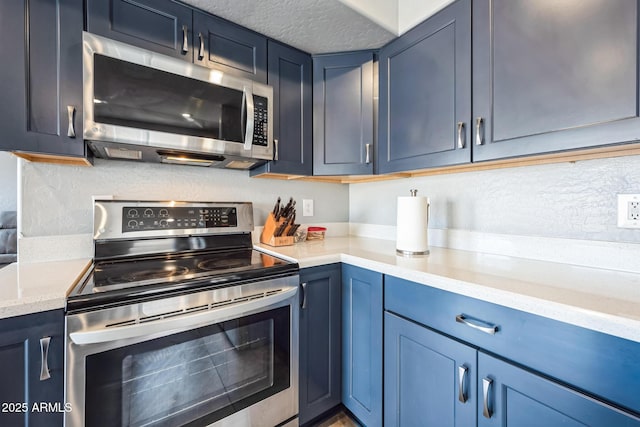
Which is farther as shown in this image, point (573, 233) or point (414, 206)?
point (414, 206)

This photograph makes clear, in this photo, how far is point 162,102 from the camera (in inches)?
47.3

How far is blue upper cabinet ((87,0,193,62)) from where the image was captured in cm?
110

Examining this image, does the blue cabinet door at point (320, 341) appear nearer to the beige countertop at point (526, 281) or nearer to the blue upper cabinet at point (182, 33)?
the beige countertop at point (526, 281)

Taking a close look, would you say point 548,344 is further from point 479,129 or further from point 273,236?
point 273,236

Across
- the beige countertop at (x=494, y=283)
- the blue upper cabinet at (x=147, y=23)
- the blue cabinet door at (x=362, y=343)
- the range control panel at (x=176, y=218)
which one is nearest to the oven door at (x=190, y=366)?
the beige countertop at (x=494, y=283)

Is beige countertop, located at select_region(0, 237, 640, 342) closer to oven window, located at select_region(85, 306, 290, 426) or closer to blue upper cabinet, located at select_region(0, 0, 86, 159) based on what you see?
oven window, located at select_region(85, 306, 290, 426)

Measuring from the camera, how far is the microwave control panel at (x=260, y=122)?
1.45 metres

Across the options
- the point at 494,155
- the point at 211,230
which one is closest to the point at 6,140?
the point at 211,230

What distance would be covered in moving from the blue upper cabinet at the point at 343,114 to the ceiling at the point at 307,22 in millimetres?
99

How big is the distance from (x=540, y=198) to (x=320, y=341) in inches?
A: 49.3

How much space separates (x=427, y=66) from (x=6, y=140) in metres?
1.79

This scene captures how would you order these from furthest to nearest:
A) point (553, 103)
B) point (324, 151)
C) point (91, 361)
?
point (324, 151), point (553, 103), point (91, 361)

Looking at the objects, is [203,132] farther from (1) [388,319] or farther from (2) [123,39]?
Result: (1) [388,319]

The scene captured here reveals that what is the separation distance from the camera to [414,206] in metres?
1.33
